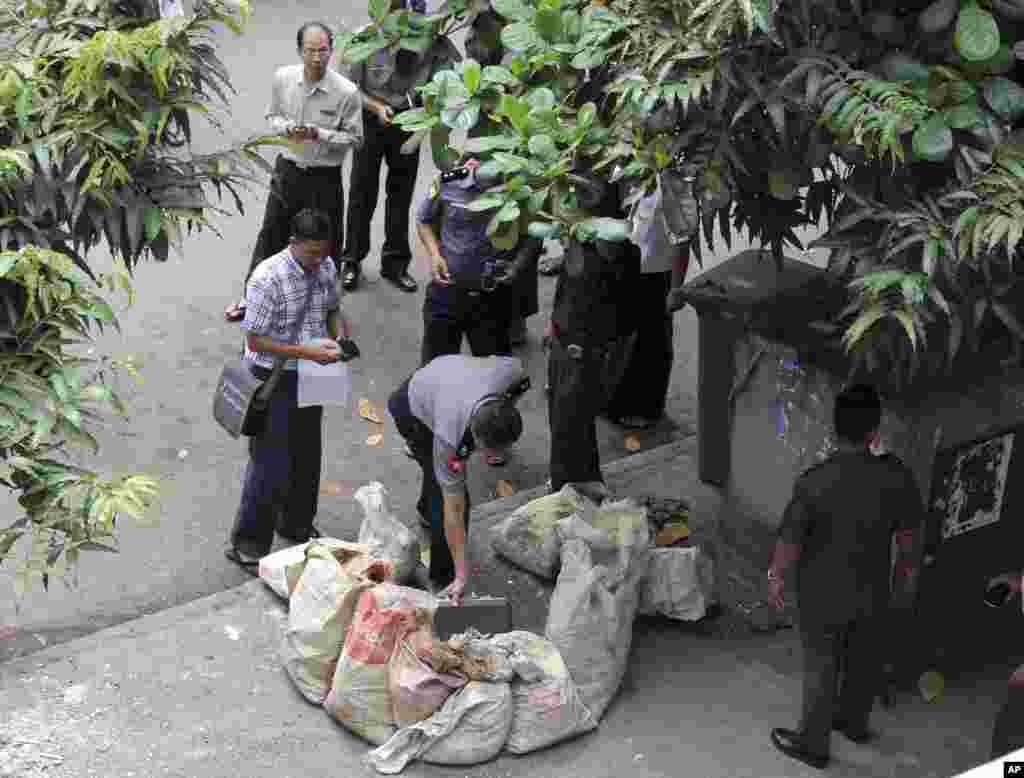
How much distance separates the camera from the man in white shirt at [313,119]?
8.92 m

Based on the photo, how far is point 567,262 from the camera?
6.52 m

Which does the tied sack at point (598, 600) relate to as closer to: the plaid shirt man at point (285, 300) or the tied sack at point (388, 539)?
the tied sack at point (388, 539)

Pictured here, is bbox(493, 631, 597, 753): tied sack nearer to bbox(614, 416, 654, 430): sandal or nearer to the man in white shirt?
bbox(614, 416, 654, 430): sandal

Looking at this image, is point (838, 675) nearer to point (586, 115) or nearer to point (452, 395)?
point (452, 395)

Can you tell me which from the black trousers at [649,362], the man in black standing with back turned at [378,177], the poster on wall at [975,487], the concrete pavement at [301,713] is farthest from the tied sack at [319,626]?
the man in black standing with back turned at [378,177]

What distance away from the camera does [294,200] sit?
9.27m

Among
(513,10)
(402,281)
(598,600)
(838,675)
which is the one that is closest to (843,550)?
(838,675)

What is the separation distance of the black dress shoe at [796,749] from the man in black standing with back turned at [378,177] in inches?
168

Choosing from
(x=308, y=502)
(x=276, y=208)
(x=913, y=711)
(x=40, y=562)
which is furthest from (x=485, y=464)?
(x=40, y=562)

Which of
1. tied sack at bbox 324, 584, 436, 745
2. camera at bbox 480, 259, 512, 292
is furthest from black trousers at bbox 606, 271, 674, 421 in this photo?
tied sack at bbox 324, 584, 436, 745

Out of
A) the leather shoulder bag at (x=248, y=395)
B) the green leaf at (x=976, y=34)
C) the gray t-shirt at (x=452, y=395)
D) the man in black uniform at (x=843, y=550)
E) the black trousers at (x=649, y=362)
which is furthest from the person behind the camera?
the black trousers at (x=649, y=362)

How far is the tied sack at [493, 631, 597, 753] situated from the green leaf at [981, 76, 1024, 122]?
263cm

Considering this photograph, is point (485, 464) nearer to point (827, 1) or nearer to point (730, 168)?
point (730, 168)

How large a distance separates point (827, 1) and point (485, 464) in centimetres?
377
